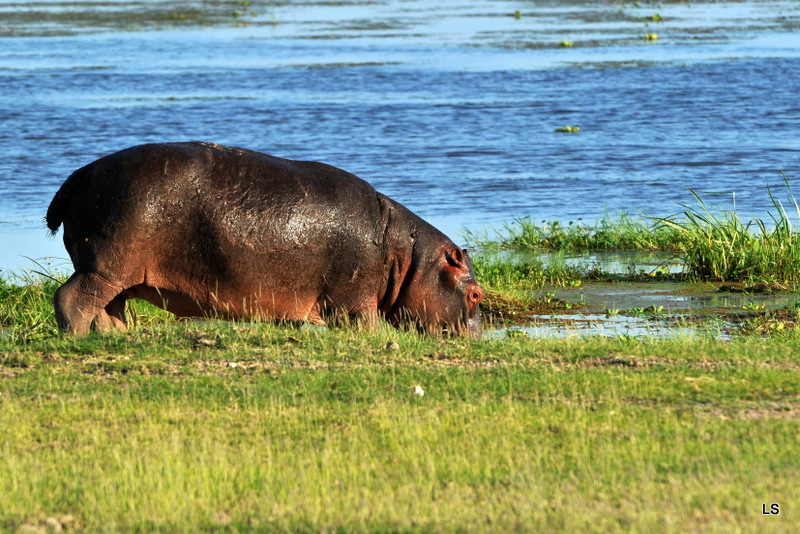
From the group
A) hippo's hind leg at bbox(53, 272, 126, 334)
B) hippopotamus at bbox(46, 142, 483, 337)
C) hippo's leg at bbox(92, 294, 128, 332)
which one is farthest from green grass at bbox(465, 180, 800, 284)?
hippo's hind leg at bbox(53, 272, 126, 334)

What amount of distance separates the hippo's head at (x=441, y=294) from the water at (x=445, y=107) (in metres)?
4.79

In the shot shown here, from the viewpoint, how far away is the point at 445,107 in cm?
2366

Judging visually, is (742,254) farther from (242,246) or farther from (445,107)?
(445,107)

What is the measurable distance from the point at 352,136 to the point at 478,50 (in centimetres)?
1266

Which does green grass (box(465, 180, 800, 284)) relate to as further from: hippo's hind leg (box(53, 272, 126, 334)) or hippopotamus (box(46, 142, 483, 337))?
hippo's hind leg (box(53, 272, 126, 334))

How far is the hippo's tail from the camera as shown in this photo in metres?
7.91

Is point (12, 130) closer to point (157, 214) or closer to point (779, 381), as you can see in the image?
point (157, 214)

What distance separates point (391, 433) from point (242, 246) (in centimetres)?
262

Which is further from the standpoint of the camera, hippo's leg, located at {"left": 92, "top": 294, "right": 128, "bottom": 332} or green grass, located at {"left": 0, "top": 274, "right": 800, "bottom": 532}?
hippo's leg, located at {"left": 92, "top": 294, "right": 128, "bottom": 332}

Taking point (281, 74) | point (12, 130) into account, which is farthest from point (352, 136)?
point (281, 74)

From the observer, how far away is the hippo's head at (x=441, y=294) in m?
8.83

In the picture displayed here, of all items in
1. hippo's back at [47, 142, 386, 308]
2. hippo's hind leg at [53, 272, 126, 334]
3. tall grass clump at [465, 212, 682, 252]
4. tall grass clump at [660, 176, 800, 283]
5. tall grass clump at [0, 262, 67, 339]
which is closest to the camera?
hippo's back at [47, 142, 386, 308]

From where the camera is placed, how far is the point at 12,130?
2106 centimetres

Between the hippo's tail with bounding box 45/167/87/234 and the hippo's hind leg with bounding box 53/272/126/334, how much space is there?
39cm
